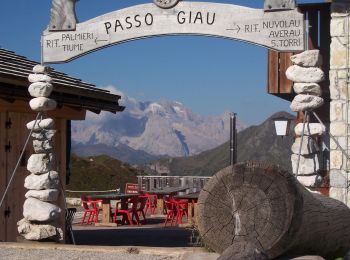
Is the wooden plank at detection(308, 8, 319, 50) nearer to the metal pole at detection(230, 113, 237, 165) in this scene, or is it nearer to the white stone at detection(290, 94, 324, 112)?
the metal pole at detection(230, 113, 237, 165)

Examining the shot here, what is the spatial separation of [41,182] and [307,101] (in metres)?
3.83

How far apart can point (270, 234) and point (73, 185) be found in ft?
98.2

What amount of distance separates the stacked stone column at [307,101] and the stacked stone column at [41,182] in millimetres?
3396

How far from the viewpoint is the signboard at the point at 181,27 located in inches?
399

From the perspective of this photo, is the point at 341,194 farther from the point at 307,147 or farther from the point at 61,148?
the point at 61,148

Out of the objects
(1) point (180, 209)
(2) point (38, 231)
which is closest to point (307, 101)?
(2) point (38, 231)

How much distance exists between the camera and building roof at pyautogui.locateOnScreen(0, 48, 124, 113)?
1198 centimetres

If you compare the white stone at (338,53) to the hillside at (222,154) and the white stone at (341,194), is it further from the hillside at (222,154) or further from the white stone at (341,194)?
the hillside at (222,154)

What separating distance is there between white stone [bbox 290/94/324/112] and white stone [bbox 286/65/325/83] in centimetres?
21

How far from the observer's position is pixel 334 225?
26.9ft

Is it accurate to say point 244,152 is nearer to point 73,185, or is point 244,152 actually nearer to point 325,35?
point 73,185

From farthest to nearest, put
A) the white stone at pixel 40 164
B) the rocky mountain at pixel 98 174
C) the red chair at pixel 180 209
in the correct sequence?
the rocky mountain at pixel 98 174
the red chair at pixel 180 209
the white stone at pixel 40 164

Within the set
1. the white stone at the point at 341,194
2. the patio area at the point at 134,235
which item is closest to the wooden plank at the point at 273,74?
the patio area at the point at 134,235

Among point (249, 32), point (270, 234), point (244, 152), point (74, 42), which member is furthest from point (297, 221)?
point (244, 152)
